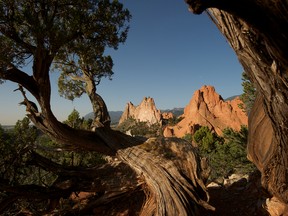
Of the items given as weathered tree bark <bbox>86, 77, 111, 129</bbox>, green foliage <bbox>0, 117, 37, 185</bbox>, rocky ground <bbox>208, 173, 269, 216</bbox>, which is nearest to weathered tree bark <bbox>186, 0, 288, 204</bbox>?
rocky ground <bbox>208, 173, 269, 216</bbox>

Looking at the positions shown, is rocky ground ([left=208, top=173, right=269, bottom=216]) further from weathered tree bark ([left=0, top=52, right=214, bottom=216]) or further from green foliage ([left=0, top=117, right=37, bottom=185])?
green foliage ([left=0, top=117, right=37, bottom=185])

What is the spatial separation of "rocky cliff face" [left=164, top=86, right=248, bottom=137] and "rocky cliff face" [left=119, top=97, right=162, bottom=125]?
34544 mm

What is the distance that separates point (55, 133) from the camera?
8.32 metres

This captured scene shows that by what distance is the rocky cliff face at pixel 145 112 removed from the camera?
114 meters

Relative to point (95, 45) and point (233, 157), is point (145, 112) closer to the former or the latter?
point (233, 157)

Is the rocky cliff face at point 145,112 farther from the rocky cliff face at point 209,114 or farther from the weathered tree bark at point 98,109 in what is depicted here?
the weathered tree bark at point 98,109

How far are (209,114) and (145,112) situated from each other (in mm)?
52287

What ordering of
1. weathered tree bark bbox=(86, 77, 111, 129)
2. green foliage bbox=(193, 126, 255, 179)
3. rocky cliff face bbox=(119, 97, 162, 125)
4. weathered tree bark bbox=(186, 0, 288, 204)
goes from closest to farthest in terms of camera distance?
weathered tree bark bbox=(186, 0, 288, 204), weathered tree bark bbox=(86, 77, 111, 129), green foliage bbox=(193, 126, 255, 179), rocky cliff face bbox=(119, 97, 162, 125)

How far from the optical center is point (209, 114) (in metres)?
72.2

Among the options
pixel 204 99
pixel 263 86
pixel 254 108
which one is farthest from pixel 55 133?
pixel 204 99

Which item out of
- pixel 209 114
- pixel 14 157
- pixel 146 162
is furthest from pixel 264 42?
pixel 209 114

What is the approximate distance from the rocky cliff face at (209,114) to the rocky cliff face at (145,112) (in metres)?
34.5

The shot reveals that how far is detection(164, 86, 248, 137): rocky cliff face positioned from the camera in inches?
2569

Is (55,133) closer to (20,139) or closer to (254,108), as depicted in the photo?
(20,139)
